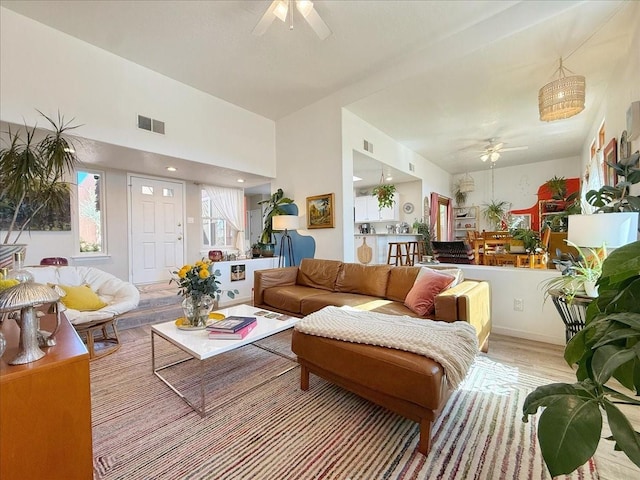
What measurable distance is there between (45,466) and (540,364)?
10.3ft

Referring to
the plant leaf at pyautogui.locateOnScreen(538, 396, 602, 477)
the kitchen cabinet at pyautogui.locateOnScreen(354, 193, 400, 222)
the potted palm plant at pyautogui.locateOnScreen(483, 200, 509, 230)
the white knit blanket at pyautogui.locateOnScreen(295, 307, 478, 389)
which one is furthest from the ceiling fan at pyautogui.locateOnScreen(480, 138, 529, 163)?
the plant leaf at pyautogui.locateOnScreen(538, 396, 602, 477)

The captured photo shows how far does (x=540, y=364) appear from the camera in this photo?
2.33 meters

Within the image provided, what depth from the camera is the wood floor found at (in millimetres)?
1343

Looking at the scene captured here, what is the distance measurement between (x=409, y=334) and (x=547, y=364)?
1601 mm

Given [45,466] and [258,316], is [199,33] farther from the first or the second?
[45,466]

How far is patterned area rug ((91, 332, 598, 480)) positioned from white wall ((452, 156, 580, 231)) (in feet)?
23.9

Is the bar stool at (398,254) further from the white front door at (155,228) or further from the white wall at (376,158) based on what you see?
the white front door at (155,228)

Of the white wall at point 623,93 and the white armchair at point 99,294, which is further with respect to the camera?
the white armchair at point 99,294

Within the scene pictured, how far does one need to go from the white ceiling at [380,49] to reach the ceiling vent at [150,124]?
26.5 inches

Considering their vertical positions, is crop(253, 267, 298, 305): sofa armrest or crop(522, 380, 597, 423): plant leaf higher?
crop(522, 380, 597, 423): plant leaf

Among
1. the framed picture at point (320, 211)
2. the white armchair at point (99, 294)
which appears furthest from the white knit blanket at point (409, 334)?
the framed picture at point (320, 211)

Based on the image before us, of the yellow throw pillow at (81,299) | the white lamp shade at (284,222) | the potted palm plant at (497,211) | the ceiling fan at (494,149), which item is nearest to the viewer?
the yellow throw pillow at (81,299)

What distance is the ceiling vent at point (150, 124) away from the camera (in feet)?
11.9

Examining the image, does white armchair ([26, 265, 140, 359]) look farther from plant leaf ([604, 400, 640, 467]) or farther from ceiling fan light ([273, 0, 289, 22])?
plant leaf ([604, 400, 640, 467])
